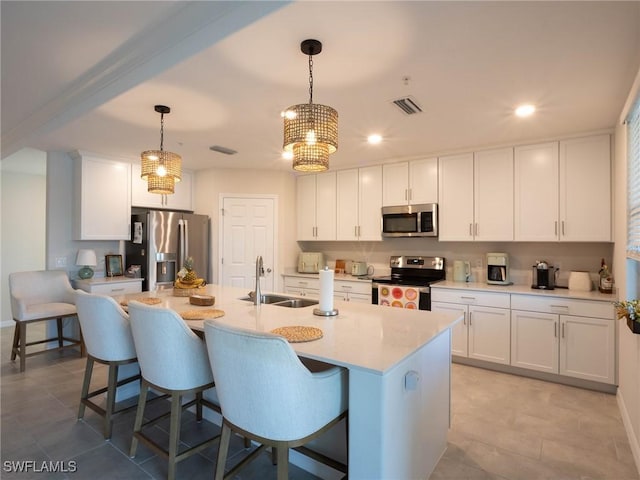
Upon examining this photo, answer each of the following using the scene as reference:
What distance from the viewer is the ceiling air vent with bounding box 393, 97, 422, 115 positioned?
270 cm

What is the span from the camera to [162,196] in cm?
493

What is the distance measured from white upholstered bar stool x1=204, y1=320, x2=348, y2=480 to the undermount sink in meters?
1.25

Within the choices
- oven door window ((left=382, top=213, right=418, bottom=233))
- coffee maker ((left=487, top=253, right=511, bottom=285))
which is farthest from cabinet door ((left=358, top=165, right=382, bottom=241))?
coffee maker ((left=487, top=253, right=511, bottom=285))

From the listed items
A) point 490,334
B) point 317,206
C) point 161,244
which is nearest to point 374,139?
point 317,206

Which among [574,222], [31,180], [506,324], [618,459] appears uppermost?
[31,180]

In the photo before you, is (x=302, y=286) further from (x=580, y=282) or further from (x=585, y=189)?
(x=585, y=189)

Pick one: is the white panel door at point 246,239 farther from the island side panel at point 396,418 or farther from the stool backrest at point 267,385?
the stool backrest at point 267,385

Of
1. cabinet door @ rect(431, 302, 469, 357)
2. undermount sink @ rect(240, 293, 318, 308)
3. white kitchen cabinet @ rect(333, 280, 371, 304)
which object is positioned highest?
undermount sink @ rect(240, 293, 318, 308)

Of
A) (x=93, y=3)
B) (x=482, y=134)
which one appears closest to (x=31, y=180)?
(x=93, y=3)

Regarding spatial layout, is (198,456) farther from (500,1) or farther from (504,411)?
(500,1)

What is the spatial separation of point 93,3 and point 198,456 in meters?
2.50

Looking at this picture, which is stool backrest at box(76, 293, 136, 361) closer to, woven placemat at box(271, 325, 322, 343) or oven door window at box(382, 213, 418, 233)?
woven placemat at box(271, 325, 322, 343)

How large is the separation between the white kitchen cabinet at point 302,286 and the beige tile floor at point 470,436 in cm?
221

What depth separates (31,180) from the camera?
5613 millimetres
